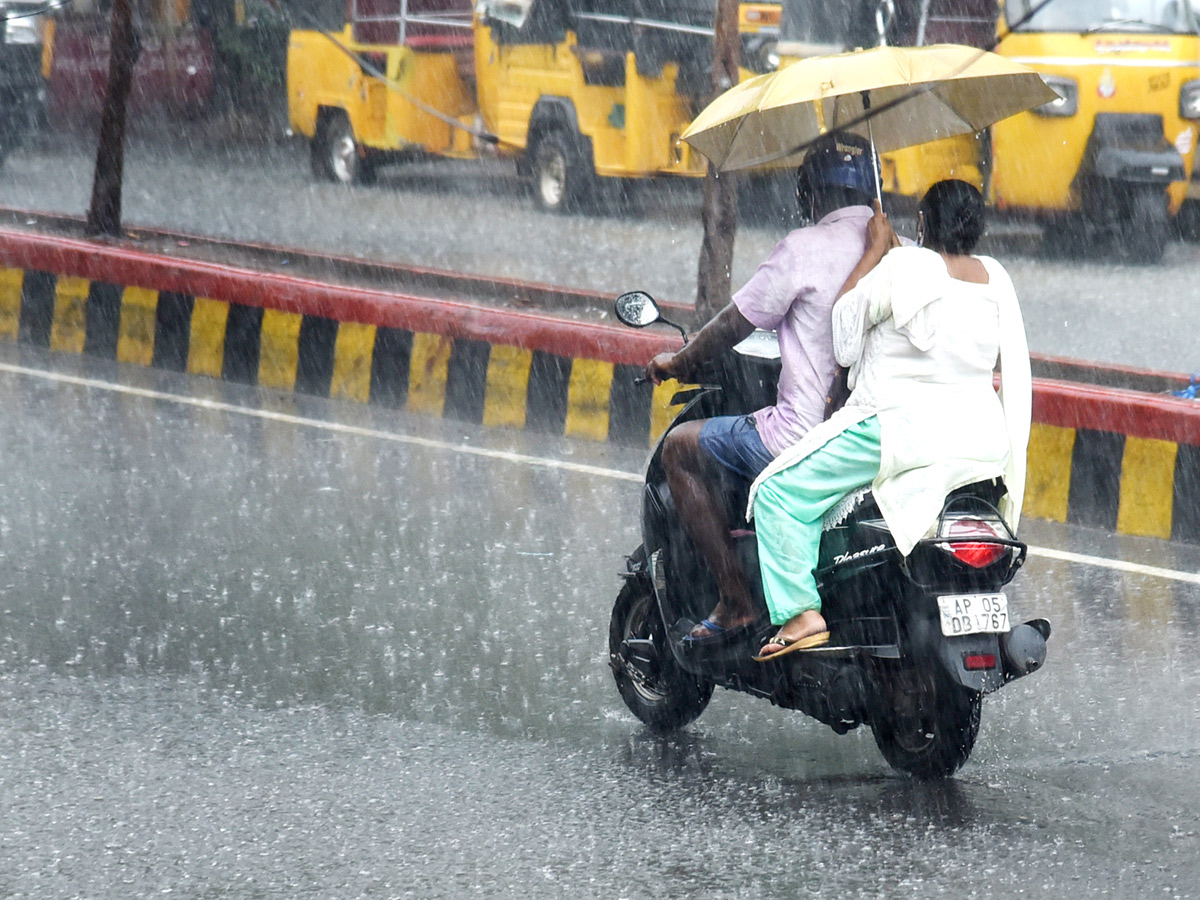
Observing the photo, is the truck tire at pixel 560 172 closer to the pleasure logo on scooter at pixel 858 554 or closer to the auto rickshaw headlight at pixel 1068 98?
the auto rickshaw headlight at pixel 1068 98

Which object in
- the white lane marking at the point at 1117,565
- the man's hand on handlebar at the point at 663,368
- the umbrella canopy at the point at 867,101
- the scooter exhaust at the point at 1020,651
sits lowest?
the white lane marking at the point at 1117,565

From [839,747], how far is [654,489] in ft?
2.92

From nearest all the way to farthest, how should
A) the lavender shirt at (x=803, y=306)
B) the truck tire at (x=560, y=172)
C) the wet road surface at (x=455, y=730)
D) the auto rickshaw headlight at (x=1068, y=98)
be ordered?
the wet road surface at (x=455, y=730)
the lavender shirt at (x=803, y=306)
the auto rickshaw headlight at (x=1068, y=98)
the truck tire at (x=560, y=172)

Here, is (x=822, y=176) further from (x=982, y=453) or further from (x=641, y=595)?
(x=641, y=595)

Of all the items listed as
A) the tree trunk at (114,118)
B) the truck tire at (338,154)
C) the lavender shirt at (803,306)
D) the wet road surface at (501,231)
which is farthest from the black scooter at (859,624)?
the truck tire at (338,154)

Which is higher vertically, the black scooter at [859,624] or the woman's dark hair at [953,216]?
the woman's dark hair at [953,216]

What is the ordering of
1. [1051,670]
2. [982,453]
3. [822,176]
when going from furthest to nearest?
[1051,670]
[822,176]
[982,453]

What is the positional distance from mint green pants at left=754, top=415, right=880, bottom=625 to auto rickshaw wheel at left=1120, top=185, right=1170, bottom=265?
34.4 feet

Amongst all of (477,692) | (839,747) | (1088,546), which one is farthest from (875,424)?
(1088,546)

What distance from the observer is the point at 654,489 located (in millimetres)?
5414

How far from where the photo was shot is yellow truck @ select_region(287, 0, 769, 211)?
16.4 m

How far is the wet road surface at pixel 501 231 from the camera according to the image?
13094 mm

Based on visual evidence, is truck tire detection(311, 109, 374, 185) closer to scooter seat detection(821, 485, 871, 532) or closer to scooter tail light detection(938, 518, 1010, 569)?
scooter seat detection(821, 485, 871, 532)

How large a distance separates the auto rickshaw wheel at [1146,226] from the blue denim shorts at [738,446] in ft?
33.8
